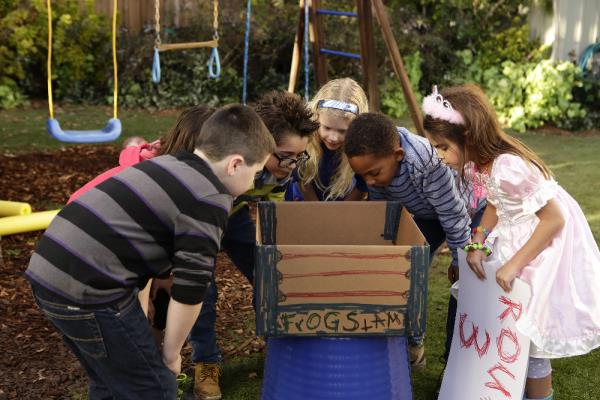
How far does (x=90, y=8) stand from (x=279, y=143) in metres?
8.26

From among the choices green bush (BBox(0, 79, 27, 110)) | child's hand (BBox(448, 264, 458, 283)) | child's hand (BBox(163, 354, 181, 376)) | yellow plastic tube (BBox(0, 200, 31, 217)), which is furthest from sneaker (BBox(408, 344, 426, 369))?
green bush (BBox(0, 79, 27, 110))

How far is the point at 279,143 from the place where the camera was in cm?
242

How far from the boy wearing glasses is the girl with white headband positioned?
7.7 inches

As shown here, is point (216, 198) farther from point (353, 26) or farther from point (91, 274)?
point (353, 26)

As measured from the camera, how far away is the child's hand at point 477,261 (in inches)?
90.3

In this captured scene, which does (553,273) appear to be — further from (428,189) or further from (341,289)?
(341,289)

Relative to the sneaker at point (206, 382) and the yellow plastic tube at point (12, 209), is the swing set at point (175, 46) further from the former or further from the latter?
the sneaker at point (206, 382)

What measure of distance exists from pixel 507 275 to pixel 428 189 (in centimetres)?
45

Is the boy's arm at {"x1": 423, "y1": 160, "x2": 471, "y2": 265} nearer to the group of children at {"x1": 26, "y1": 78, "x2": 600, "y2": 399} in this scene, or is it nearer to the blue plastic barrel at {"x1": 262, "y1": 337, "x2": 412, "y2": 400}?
the group of children at {"x1": 26, "y1": 78, "x2": 600, "y2": 399}

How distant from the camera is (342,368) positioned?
6.96 feet

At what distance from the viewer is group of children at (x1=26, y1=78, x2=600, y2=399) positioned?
5.69 ft

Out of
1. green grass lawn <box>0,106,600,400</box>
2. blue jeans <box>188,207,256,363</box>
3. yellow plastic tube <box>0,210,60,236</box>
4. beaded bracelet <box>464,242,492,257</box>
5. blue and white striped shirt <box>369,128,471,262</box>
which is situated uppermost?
blue and white striped shirt <box>369,128,471,262</box>

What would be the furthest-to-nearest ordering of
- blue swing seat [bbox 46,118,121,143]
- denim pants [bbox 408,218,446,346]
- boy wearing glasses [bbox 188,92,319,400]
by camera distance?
1. blue swing seat [bbox 46,118,121,143]
2. denim pants [bbox 408,218,446,346]
3. boy wearing glasses [bbox 188,92,319,400]

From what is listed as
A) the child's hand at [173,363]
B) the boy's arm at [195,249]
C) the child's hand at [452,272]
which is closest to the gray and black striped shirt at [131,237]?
the boy's arm at [195,249]
